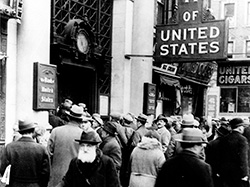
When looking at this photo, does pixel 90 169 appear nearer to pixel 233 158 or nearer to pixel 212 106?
pixel 233 158

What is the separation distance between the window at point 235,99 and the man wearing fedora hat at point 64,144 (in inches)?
1083

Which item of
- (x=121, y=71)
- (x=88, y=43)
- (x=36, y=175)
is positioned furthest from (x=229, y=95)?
(x=36, y=175)

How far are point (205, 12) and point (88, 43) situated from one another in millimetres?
5267

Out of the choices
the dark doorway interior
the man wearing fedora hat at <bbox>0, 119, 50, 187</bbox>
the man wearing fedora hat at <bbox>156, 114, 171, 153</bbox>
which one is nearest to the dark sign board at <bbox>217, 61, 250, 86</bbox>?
the dark doorway interior

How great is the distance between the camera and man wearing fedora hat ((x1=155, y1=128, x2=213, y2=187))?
13.9ft

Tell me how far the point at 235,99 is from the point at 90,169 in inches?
1158

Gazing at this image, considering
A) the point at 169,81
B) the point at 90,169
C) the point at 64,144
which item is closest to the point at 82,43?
the point at 64,144

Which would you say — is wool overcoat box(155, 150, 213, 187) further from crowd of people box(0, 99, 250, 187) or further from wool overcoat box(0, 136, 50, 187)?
wool overcoat box(0, 136, 50, 187)

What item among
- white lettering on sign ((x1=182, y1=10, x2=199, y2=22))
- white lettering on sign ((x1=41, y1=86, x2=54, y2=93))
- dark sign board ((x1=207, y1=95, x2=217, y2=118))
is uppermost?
white lettering on sign ((x1=182, y1=10, x2=199, y2=22))

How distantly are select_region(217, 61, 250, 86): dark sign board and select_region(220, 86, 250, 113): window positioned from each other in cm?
283

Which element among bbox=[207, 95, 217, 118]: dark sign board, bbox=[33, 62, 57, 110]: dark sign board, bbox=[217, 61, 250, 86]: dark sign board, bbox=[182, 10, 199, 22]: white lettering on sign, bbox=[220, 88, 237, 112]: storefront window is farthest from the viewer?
bbox=[220, 88, 237, 112]: storefront window

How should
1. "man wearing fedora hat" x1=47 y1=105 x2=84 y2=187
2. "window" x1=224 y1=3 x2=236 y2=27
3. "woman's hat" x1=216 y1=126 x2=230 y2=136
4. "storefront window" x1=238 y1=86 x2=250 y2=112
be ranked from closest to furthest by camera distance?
"man wearing fedora hat" x1=47 y1=105 x2=84 y2=187, "woman's hat" x1=216 y1=126 x2=230 y2=136, "storefront window" x1=238 y1=86 x2=250 y2=112, "window" x1=224 y1=3 x2=236 y2=27

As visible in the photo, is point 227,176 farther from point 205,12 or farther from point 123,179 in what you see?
point 205,12

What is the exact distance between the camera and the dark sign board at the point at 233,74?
2658 cm
